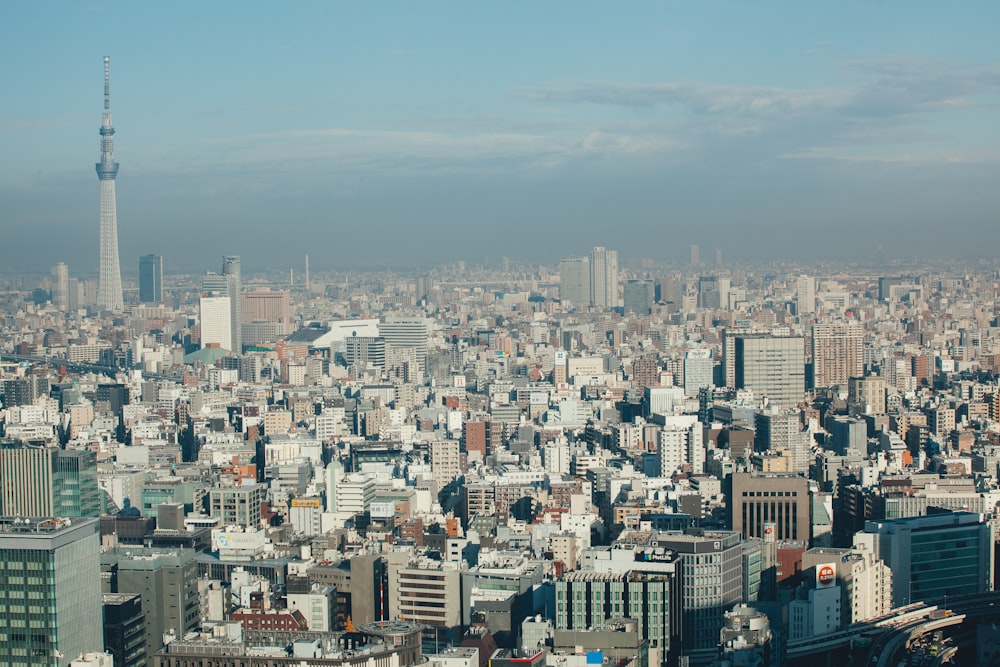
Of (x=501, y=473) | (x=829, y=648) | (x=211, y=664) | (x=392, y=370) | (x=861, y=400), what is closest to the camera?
(x=211, y=664)

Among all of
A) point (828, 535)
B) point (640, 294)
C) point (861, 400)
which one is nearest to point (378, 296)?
point (640, 294)

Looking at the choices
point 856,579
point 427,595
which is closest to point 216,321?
point 427,595

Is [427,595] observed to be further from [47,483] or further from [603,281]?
[603,281]

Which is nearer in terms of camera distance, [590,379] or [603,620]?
[603,620]

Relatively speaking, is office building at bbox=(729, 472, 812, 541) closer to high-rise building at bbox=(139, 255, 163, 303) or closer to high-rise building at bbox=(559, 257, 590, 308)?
high-rise building at bbox=(139, 255, 163, 303)

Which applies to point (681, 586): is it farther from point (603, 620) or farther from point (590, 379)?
point (590, 379)

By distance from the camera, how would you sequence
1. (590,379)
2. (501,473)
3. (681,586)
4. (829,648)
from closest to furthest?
(829,648)
(681,586)
(501,473)
(590,379)

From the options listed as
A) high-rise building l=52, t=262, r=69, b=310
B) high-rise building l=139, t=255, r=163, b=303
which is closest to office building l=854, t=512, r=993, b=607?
high-rise building l=52, t=262, r=69, b=310
